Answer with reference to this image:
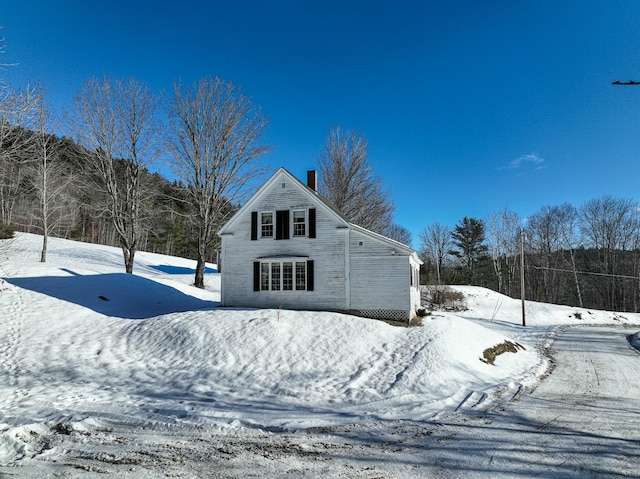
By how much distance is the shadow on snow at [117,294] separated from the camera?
54.2 feet

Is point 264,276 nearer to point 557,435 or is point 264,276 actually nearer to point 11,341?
point 11,341

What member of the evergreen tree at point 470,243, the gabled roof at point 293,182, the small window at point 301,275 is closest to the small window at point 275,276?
the small window at point 301,275

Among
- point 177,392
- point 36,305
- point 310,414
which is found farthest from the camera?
point 36,305

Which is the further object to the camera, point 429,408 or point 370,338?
point 370,338

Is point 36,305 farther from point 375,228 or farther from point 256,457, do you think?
point 375,228

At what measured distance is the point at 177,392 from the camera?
862cm

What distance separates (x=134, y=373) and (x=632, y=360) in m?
17.7

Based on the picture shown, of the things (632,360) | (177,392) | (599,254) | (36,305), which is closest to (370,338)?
(177,392)

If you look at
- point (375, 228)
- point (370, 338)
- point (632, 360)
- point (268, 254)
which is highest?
point (375, 228)

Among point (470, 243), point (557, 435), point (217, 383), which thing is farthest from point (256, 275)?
point (470, 243)

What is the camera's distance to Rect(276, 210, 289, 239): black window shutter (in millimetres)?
17188

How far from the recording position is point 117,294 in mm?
18234

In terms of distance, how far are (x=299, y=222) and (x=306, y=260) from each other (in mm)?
1914

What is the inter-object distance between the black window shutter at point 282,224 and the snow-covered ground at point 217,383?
12.5 ft
